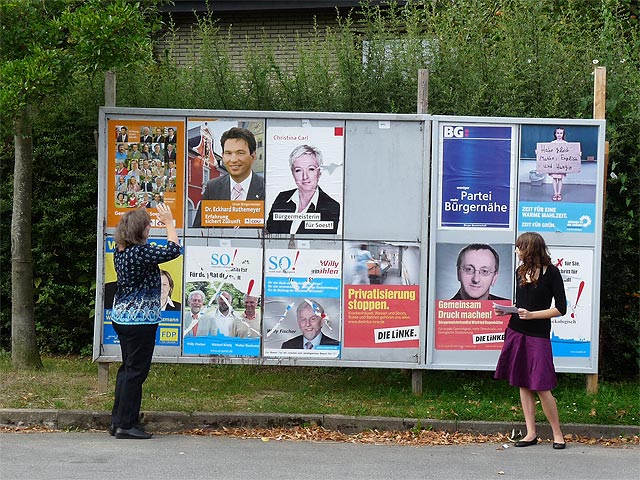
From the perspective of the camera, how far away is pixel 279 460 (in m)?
6.57

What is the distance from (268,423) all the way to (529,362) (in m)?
2.33

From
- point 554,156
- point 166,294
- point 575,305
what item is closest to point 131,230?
point 166,294

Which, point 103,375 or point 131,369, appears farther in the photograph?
point 103,375

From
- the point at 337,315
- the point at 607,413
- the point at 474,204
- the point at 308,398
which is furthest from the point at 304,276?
the point at 607,413

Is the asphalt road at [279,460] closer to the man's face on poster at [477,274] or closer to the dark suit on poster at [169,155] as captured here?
the man's face on poster at [477,274]

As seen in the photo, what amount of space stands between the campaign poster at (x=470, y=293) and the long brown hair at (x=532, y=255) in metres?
1.17

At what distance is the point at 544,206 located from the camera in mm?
8141

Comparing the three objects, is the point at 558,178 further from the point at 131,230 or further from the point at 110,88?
the point at 110,88

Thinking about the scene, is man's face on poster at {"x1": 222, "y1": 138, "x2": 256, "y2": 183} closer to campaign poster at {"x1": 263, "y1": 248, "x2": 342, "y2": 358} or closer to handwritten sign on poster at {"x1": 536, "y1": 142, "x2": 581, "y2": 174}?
campaign poster at {"x1": 263, "y1": 248, "x2": 342, "y2": 358}

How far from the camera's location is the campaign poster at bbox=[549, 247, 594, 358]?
816 centimetres

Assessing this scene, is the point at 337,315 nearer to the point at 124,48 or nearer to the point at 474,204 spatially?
the point at 474,204

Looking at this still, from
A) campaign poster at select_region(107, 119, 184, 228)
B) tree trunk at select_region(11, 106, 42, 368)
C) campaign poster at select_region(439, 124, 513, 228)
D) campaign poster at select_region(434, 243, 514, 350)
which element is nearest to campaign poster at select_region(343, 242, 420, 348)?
campaign poster at select_region(434, 243, 514, 350)

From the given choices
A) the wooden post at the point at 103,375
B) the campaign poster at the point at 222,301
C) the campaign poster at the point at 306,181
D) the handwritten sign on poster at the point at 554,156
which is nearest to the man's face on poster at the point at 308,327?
the campaign poster at the point at 222,301

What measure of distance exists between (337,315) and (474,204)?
1.69m
